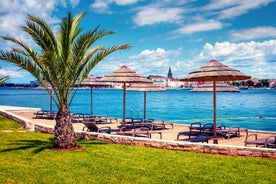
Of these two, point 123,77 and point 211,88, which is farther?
point 123,77

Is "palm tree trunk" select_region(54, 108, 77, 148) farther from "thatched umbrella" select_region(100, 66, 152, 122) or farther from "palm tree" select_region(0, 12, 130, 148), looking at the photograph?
"thatched umbrella" select_region(100, 66, 152, 122)

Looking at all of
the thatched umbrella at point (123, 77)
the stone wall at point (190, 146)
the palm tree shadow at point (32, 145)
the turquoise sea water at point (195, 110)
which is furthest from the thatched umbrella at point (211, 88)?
the palm tree shadow at point (32, 145)

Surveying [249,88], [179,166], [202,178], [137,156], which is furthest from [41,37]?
[249,88]

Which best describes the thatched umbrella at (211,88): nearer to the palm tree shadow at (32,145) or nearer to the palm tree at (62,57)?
the palm tree at (62,57)

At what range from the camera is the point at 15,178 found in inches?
229

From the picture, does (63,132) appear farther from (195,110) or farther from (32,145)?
(195,110)

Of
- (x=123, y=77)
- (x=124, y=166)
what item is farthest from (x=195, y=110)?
(x=124, y=166)

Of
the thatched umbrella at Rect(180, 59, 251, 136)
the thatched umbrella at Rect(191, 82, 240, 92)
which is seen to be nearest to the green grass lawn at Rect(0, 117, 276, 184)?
the thatched umbrella at Rect(180, 59, 251, 136)

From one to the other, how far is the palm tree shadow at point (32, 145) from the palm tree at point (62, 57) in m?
0.55

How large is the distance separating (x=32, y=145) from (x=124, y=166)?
3.79m

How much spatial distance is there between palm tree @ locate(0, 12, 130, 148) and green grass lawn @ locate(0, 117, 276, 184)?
91 cm

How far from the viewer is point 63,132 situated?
8578 millimetres

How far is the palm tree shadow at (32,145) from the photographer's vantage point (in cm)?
843

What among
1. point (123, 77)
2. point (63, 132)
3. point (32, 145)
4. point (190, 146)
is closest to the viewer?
point (190, 146)
